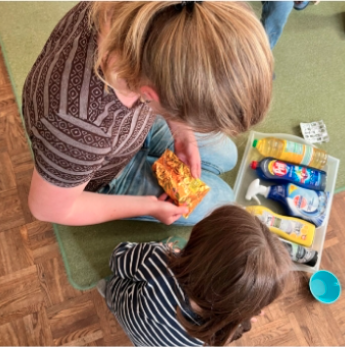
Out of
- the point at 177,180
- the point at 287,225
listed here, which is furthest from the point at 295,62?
the point at 177,180

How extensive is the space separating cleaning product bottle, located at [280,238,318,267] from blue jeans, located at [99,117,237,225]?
0.76 feet

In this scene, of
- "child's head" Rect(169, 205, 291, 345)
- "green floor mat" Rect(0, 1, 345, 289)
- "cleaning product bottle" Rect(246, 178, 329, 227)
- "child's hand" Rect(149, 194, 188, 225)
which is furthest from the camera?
"green floor mat" Rect(0, 1, 345, 289)

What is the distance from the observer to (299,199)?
112cm

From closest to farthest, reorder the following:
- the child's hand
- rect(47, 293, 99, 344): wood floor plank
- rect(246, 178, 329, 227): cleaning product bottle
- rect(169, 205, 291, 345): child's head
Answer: rect(169, 205, 291, 345): child's head → the child's hand → rect(47, 293, 99, 344): wood floor plank → rect(246, 178, 329, 227): cleaning product bottle

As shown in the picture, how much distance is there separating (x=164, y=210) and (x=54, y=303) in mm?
458

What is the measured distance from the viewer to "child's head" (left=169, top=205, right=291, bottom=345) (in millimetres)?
619

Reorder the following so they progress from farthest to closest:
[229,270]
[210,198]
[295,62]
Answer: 1. [295,62]
2. [210,198]
3. [229,270]

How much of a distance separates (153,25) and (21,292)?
3.03 feet

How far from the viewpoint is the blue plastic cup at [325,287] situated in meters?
1.09

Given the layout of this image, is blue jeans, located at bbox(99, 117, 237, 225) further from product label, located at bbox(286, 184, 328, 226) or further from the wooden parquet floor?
the wooden parquet floor

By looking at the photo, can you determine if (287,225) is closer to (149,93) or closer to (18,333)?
(149,93)

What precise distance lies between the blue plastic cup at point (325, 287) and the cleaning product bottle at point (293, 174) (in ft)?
0.93

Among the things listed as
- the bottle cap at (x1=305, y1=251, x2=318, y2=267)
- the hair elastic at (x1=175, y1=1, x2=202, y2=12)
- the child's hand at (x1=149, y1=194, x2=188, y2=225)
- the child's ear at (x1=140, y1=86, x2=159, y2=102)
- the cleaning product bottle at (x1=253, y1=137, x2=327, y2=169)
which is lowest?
the bottle cap at (x1=305, y1=251, x2=318, y2=267)

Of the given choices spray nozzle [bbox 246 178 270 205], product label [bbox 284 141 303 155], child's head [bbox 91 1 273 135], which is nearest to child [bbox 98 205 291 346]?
child's head [bbox 91 1 273 135]
